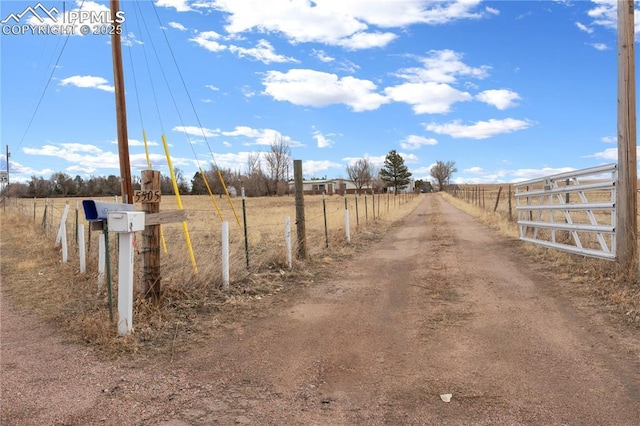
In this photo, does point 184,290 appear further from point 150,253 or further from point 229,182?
point 229,182

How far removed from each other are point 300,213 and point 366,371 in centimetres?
665

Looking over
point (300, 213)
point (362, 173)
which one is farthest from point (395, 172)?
point (300, 213)

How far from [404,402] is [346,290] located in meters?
3.89

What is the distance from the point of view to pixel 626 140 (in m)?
7.52

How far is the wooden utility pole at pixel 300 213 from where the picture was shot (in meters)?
10.0

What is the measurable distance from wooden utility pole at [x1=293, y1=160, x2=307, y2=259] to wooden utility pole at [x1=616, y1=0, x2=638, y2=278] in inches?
231

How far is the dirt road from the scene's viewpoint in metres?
3.33

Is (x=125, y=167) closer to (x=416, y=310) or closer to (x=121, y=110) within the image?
(x=121, y=110)

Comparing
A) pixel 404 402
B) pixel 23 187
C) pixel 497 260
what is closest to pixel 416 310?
pixel 404 402

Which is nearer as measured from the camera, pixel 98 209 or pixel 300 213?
pixel 98 209

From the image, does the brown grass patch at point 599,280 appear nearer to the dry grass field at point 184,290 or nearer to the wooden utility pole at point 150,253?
the dry grass field at point 184,290

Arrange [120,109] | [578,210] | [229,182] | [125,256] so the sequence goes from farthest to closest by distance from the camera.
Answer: [229,182], [120,109], [578,210], [125,256]

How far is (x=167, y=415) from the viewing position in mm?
3342

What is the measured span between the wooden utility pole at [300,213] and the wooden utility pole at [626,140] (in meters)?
5.87
